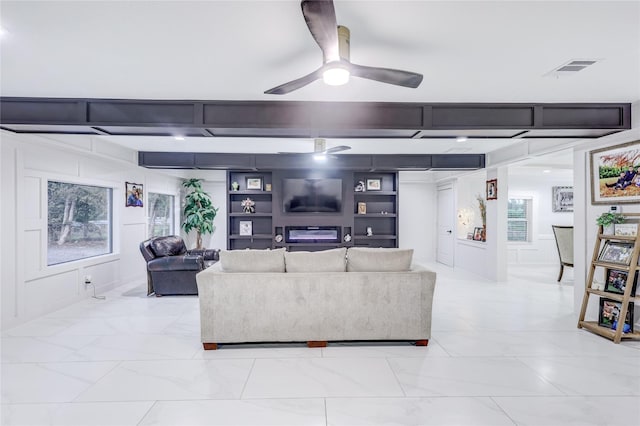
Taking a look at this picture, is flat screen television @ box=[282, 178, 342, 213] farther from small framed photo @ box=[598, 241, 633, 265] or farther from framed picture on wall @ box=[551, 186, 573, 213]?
framed picture on wall @ box=[551, 186, 573, 213]

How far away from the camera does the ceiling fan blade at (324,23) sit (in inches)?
63.6

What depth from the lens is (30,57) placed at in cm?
251

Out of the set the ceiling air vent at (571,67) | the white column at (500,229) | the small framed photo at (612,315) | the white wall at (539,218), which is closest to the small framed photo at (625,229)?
the small framed photo at (612,315)

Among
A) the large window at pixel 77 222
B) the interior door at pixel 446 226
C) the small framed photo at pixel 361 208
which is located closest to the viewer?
the large window at pixel 77 222

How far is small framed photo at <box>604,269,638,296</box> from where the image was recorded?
11.6 feet

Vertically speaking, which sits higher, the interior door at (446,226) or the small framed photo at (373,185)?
the small framed photo at (373,185)

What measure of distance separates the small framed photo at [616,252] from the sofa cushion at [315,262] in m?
2.87

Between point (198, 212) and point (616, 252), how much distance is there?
7461mm

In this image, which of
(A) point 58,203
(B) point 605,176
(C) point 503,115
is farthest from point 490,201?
(A) point 58,203

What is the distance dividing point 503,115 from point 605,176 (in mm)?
1475

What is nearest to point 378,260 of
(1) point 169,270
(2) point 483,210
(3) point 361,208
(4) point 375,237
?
(1) point 169,270

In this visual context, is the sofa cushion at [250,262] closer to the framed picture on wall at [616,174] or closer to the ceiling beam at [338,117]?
the ceiling beam at [338,117]

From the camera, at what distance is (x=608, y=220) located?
371cm

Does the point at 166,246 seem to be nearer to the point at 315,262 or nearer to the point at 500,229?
the point at 315,262
